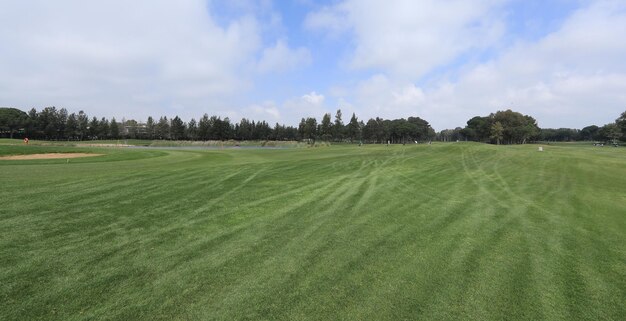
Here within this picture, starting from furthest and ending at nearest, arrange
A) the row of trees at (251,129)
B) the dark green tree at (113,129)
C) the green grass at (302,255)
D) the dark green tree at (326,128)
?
the dark green tree at (113,129), the dark green tree at (326,128), the row of trees at (251,129), the green grass at (302,255)

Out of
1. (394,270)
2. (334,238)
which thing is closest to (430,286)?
(394,270)

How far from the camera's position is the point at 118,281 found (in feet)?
17.4

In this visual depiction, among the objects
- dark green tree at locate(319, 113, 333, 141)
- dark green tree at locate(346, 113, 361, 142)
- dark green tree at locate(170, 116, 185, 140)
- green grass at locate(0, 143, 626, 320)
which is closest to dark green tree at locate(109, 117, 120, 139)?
dark green tree at locate(170, 116, 185, 140)

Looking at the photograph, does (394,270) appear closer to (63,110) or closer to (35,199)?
(35,199)

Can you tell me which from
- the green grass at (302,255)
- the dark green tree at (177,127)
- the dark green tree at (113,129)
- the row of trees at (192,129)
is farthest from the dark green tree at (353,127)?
the green grass at (302,255)

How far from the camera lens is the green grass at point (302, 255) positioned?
4.78m

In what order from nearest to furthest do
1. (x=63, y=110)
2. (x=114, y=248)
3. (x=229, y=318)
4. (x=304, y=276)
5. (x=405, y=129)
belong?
(x=229, y=318)
(x=304, y=276)
(x=114, y=248)
(x=63, y=110)
(x=405, y=129)

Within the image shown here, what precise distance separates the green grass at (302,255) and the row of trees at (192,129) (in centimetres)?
12417

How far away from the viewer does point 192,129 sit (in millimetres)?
154000

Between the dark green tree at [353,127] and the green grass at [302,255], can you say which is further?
the dark green tree at [353,127]

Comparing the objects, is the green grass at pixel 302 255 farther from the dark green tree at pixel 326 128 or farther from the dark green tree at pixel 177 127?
the dark green tree at pixel 177 127

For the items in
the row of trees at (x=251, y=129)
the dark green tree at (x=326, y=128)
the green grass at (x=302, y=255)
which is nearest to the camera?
the green grass at (x=302, y=255)

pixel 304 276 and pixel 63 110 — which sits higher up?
pixel 63 110

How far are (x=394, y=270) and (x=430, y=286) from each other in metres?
0.74
